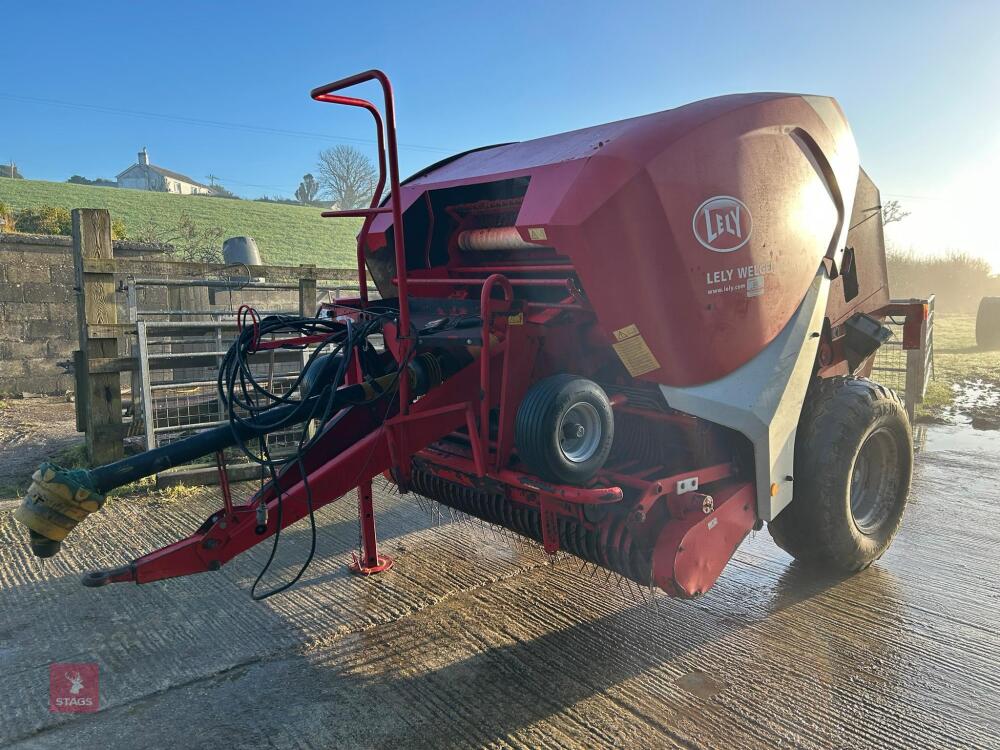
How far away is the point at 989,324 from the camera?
1669cm

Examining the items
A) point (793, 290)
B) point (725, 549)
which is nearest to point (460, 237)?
point (793, 290)

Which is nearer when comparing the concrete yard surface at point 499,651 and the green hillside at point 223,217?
the concrete yard surface at point 499,651

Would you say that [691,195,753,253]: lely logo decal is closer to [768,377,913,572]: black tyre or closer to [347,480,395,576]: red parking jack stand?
[768,377,913,572]: black tyre

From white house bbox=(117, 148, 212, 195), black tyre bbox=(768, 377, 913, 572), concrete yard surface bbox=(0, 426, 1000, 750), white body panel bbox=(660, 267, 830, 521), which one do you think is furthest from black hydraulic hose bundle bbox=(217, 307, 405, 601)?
white house bbox=(117, 148, 212, 195)

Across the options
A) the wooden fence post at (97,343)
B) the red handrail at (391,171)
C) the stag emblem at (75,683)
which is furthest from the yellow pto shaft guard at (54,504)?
the wooden fence post at (97,343)

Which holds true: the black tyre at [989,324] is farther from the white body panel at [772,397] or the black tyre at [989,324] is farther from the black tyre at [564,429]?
the black tyre at [564,429]

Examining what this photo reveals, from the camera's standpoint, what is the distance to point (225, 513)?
295 cm

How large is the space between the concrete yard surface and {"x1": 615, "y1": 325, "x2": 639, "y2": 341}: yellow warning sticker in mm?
1404

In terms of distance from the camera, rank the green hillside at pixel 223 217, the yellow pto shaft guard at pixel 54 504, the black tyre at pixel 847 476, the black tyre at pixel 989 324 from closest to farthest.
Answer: the yellow pto shaft guard at pixel 54 504, the black tyre at pixel 847 476, the black tyre at pixel 989 324, the green hillside at pixel 223 217

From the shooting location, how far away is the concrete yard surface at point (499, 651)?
2.76 meters

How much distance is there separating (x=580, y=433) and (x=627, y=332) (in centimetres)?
46

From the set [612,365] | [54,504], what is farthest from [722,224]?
[54,504]

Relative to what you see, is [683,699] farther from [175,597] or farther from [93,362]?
[93,362]

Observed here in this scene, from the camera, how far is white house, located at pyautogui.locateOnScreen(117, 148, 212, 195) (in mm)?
82188
